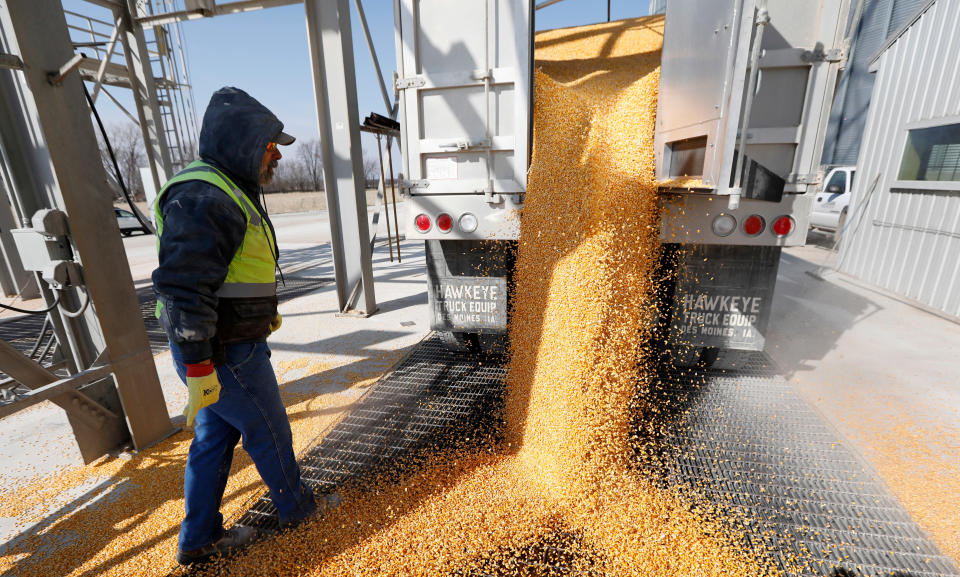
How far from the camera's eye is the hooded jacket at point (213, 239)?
1.50 metres

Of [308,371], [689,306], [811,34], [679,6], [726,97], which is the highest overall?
[679,6]

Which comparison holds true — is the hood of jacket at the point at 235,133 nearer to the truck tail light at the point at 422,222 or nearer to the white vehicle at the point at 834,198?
the truck tail light at the point at 422,222

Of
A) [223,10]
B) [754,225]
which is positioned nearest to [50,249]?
[223,10]

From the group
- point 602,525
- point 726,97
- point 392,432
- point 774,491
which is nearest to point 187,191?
point 392,432

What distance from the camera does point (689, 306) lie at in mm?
3039

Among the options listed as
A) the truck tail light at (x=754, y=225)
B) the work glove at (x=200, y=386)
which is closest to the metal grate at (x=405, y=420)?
the work glove at (x=200, y=386)

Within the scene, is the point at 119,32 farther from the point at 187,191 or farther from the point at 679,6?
the point at 679,6

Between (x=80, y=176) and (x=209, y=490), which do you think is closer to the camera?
(x=209, y=490)

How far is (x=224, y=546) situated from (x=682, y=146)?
3317mm

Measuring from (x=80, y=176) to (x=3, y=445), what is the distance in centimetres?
193

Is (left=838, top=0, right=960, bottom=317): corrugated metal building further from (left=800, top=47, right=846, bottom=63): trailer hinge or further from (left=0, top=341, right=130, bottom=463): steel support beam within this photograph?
(left=0, top=341, right=130, bottom=463): steel support beam

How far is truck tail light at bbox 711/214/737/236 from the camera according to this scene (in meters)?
2.61

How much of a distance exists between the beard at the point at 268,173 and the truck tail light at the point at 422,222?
3.94ft

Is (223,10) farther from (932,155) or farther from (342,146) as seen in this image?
(932,155)
